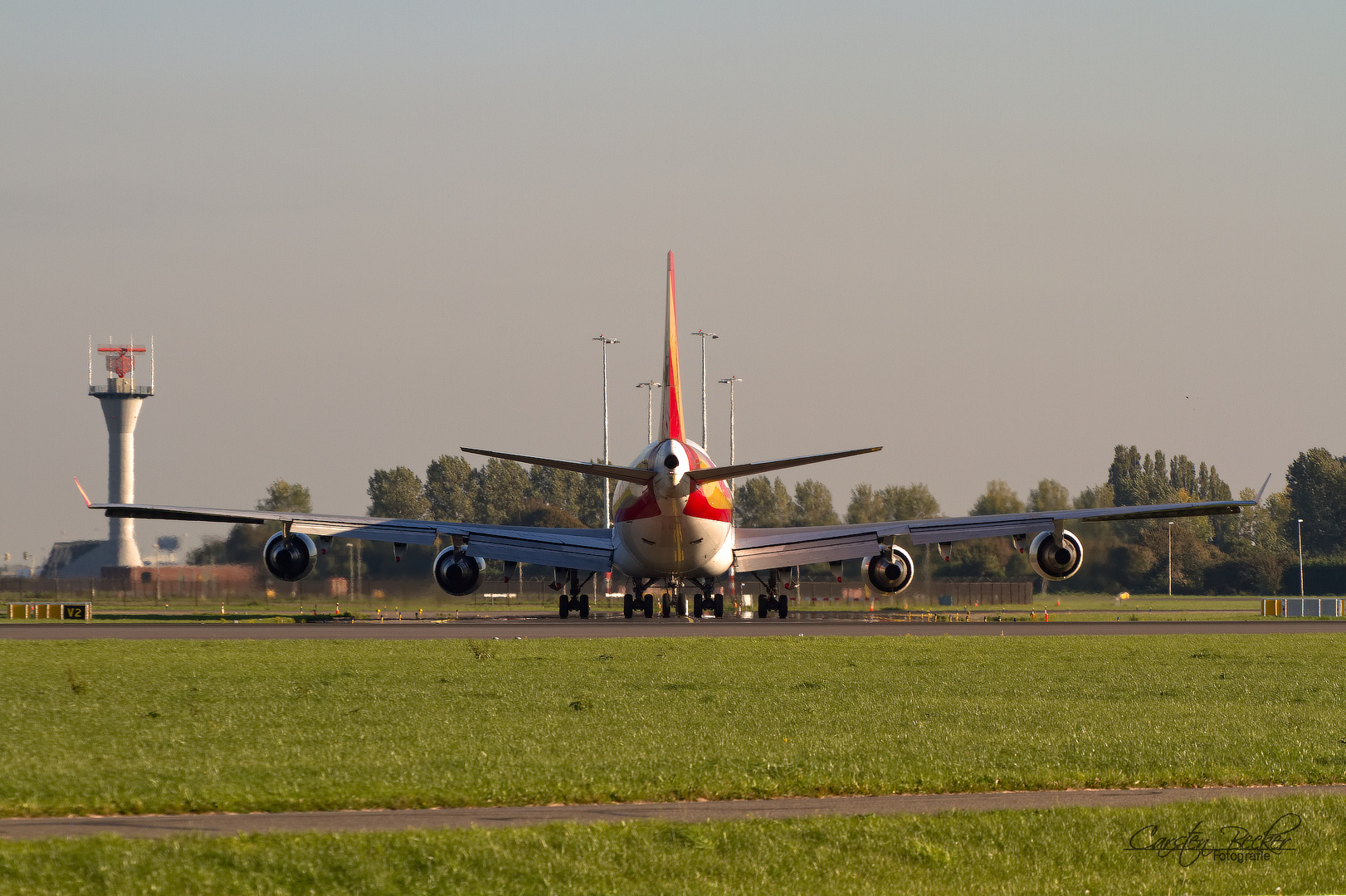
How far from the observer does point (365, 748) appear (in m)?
17.7

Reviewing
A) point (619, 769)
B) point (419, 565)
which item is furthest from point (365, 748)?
point (419, 565)

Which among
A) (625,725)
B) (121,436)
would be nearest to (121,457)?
(121,436)

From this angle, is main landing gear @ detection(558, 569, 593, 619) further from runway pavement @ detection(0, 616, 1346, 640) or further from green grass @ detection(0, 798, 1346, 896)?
green grass @ detection(0, 798, 1346, 896)

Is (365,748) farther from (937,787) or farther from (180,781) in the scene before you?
(937,787)

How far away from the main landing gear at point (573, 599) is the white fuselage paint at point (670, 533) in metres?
2.58

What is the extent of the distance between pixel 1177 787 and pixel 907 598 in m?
62.2

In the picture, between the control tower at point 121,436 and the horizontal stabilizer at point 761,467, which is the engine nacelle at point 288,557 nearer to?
the horizontal stabilizer at point 761,467

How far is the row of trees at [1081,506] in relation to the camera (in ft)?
270

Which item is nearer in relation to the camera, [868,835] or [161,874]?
[161,874]

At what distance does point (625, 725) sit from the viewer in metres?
20.5

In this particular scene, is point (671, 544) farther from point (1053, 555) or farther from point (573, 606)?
point (1053, 555)

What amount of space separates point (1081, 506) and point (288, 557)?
6640cm

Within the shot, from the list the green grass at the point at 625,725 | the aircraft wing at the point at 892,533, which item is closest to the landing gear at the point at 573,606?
the aircraft wing at the point at 892,533

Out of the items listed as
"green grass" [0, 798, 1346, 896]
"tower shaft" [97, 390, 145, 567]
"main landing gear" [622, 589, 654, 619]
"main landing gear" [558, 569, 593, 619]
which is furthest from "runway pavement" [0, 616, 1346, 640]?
"tower shaft" [97, 390, 145, 567]
